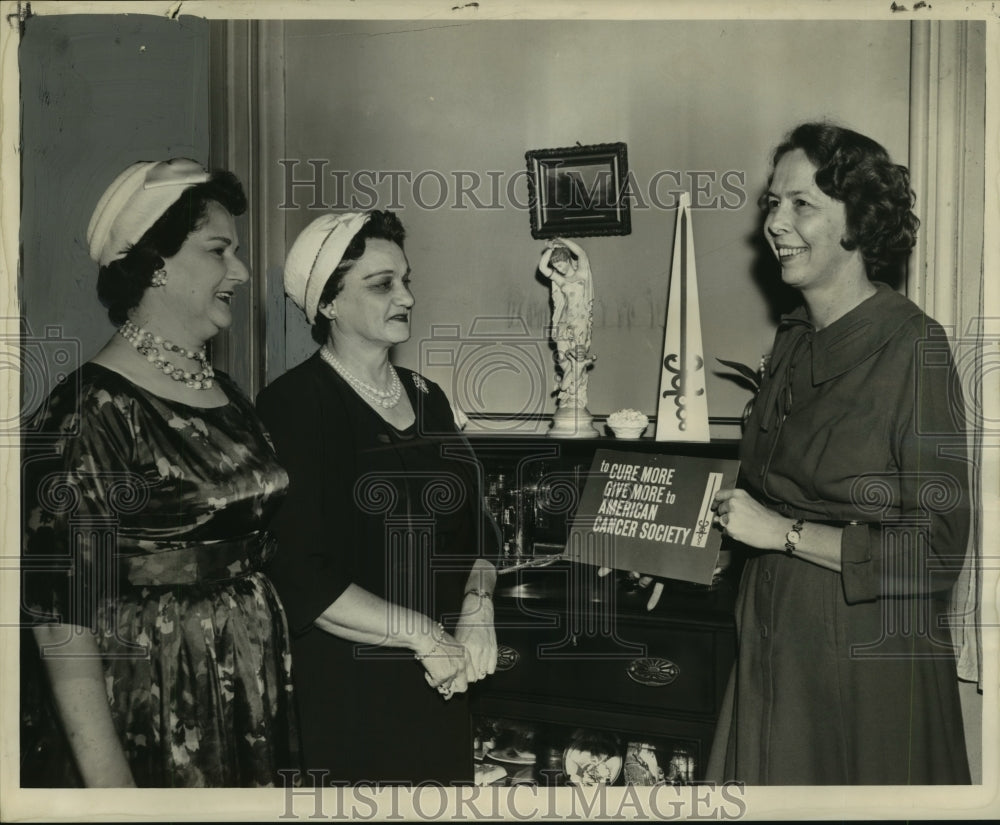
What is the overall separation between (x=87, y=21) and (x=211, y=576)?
4.73 ft

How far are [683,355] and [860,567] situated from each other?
75 cm

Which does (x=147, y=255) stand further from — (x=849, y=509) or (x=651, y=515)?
(x=849, y=509)

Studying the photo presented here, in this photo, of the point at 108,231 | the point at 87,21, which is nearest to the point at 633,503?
the point at 108,231

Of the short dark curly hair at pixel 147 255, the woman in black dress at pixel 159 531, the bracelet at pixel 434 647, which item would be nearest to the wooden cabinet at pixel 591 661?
the bracelet at pixel 434 647

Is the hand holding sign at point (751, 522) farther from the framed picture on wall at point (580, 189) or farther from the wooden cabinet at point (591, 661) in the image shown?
the framed picture on wall at point (580, 189)

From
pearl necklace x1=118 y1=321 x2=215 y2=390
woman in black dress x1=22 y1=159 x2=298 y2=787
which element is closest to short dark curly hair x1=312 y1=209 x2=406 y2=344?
woman in black dress x1=22 y1=159 x2=298 y2=787

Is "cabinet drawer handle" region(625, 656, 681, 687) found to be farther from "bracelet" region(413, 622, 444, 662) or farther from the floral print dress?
the floral print dress

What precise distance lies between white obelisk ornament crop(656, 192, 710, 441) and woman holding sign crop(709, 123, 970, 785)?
28cm

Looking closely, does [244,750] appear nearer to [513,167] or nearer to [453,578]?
[453,578]

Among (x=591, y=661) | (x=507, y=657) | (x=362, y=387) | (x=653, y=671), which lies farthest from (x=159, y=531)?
(x=653, y=671)

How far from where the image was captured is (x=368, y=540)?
2.33 meters

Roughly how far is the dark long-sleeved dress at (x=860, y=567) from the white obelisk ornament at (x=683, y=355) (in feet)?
0.88

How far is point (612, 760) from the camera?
2.58 meters

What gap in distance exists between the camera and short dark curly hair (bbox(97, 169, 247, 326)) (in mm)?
2201
